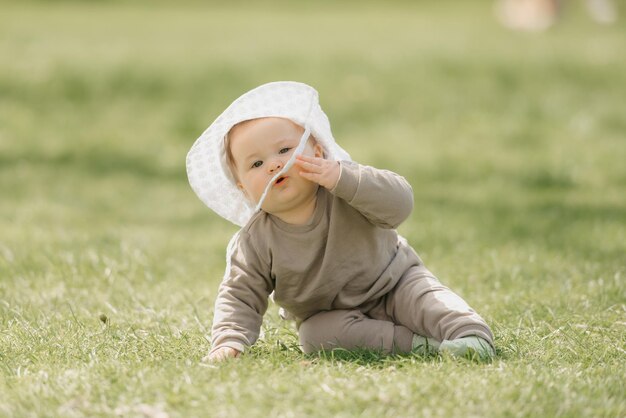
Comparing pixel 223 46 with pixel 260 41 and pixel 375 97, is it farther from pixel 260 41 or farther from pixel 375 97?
pixel 375 97

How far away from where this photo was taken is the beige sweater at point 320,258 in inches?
147

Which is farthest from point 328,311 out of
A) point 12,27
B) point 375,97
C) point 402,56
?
point 12,27

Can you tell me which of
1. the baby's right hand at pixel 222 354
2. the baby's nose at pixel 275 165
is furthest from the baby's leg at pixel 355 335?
the baby's nose at pixel 275 165

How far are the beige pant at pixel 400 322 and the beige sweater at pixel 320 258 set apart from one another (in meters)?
0.07

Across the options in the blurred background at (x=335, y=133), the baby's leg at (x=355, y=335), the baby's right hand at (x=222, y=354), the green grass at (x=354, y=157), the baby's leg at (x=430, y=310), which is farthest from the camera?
the blurred background at (x=335, y=133)

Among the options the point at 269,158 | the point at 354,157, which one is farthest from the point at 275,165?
the point at 354,157

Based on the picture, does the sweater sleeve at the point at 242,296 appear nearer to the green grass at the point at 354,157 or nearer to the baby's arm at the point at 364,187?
the green grass at the point at 354,157

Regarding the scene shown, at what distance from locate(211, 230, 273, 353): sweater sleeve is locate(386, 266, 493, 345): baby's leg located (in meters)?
0.52

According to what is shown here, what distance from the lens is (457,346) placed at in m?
3.51

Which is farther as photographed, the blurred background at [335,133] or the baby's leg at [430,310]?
the blurred background at [335,133]

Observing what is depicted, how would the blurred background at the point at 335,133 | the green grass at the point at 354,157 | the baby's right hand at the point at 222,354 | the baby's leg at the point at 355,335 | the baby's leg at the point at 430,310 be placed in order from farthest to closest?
the blurred background at the point at 335,133 < the baby's leg at the point at 355,335 < the baby's leg at the point at 430,310 < the baby's right hand at the point at 222,354 < the green grass at the point at 354,157

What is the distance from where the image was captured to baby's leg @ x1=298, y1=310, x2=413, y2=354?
3795mm

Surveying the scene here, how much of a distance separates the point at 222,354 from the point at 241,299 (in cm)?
33

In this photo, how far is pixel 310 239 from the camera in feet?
12.6
